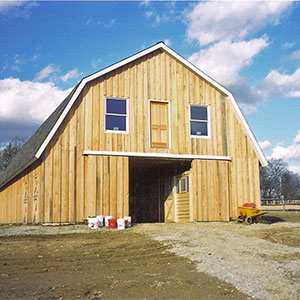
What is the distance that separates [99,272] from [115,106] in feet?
27.1

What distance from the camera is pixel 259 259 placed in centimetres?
853

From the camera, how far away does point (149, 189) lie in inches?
887

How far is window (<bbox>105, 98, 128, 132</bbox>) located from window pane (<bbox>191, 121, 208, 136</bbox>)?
2.86 metres

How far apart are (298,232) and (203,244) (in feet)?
12.7

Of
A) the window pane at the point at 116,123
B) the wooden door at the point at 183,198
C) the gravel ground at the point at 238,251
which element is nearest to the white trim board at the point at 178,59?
the window pane at the point at 116,123

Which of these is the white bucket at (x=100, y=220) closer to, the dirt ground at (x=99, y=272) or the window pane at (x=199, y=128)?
the dirt ground at (x=99, y=272)

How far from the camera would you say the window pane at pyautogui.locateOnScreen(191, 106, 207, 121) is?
15.8 m

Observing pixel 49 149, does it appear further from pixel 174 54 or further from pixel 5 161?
pixel 5 161

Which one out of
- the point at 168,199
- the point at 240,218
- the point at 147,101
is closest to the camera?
the point at 240,218

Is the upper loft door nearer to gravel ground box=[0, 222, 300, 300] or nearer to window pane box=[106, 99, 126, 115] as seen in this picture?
window pane box=[106, 99, 126, 115]

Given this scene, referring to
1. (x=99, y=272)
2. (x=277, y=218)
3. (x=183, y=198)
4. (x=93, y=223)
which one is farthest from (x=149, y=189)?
(x=99, y=272)

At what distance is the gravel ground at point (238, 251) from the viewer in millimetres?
6762

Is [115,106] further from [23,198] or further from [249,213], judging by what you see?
[249,213]

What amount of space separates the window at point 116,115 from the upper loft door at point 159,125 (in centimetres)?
111
